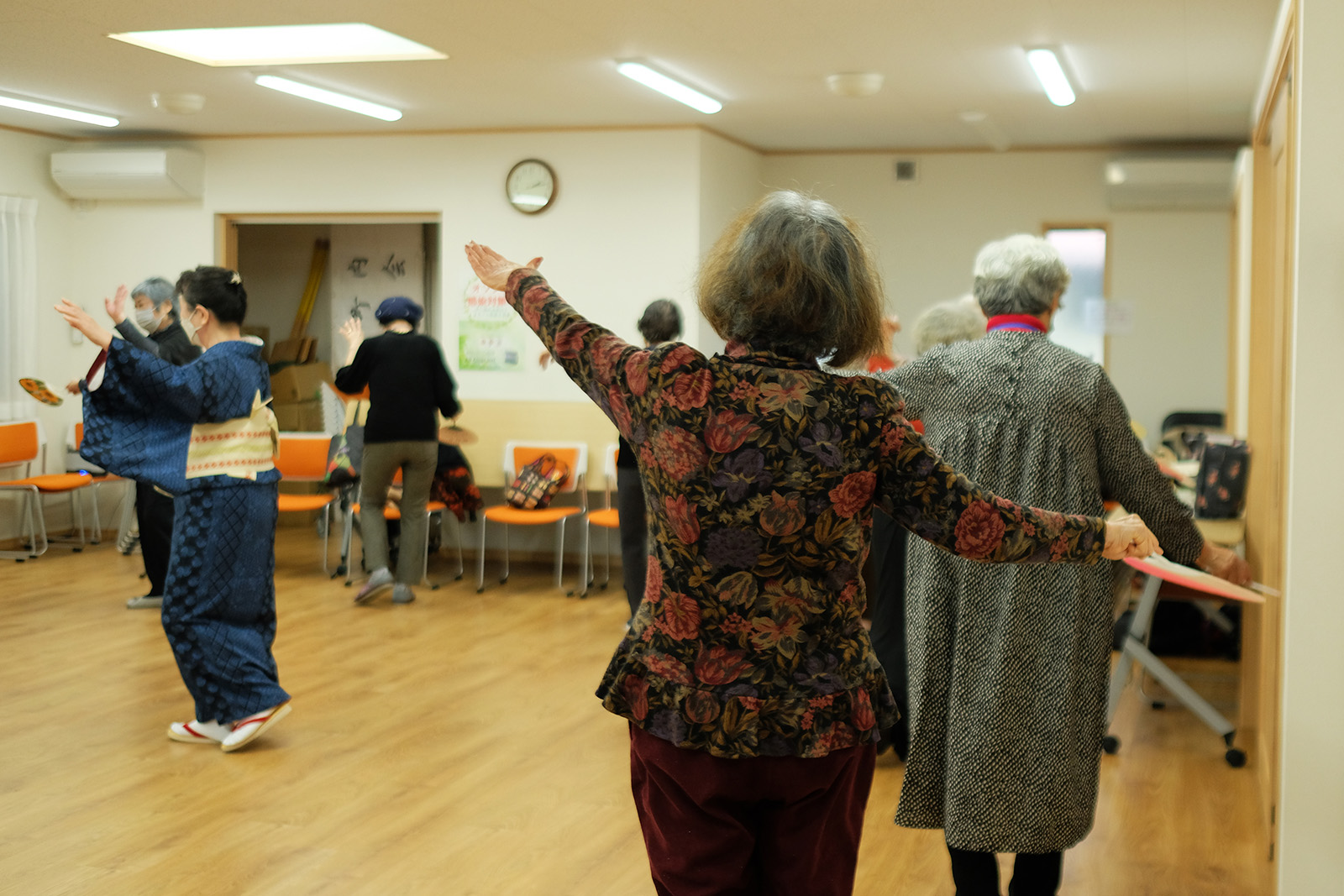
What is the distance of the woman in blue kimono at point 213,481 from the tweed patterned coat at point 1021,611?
225cm

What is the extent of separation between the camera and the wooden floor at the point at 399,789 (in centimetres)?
310

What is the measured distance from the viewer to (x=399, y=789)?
3693 mm

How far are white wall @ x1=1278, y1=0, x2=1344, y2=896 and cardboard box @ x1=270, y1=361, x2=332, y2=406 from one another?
8341mm

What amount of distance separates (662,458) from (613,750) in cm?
279

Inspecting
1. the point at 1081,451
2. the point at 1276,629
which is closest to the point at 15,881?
the point at 1081,451

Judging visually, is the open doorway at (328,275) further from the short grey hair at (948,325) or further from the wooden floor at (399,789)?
the short grey hair at (948,325)

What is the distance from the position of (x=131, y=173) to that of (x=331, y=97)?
214cm

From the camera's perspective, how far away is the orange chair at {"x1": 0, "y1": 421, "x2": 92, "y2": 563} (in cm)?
755

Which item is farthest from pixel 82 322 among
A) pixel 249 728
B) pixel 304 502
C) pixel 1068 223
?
pixel 1068 223

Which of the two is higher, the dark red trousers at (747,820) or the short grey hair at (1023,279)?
the short grey hair at (1023,279)

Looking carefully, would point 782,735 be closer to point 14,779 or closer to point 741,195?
point 14,779

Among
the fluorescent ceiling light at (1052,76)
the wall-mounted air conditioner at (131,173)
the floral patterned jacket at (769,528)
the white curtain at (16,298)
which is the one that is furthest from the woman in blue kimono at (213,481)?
the white curtain at (16,298)

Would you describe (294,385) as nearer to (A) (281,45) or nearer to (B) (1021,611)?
(A) (281,45)

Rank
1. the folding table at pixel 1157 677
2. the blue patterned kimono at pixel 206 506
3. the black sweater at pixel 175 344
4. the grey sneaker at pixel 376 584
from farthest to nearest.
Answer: the grey sneaker at pixel 376 584, the black sweater at pixel 175 344, the folding table at pixel 1157 677, the blue patterned kimono at pixel 206 506
